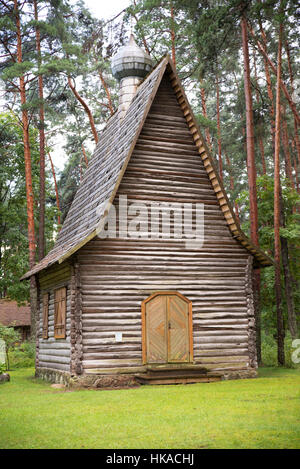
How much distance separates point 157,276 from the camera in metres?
16.1

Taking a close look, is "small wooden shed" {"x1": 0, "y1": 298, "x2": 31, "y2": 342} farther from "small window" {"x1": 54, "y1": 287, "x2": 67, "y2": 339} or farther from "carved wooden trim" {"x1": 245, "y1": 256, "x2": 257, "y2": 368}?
"carved wooden trim" {"x1": 245, "y1": 256, "x2": 257, "y2": 368}

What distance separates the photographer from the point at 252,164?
20.5m

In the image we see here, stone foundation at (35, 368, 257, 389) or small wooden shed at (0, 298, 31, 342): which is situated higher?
small wooden shed at (0, 298, 31, 342)

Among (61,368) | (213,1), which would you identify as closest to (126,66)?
(213,1)

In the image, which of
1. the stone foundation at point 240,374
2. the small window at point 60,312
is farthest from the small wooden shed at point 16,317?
the stone foundation at point 240,374

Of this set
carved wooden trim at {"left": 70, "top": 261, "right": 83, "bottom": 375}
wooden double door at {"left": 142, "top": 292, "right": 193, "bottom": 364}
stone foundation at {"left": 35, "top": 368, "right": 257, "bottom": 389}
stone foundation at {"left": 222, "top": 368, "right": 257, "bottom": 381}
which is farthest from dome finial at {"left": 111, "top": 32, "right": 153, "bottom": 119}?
stone foundation at {"left": 222, "top": 368, "right": 257, "bottom": 381}

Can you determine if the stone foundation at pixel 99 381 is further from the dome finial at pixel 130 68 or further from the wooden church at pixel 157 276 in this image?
the dome finial at pixel 130 68

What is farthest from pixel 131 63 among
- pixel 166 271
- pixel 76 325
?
pixel 76 325

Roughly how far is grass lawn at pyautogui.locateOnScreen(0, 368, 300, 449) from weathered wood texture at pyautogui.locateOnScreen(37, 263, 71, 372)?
1.55 meters

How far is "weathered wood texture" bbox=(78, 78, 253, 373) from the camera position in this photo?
15398 mm

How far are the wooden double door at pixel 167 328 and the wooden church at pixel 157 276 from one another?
29 mm

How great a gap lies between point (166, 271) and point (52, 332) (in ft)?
15.1

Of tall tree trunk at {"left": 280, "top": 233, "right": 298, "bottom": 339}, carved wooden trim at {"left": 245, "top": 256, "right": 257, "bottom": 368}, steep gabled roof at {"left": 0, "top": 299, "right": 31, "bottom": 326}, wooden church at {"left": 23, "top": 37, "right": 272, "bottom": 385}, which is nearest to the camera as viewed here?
wooden church at {"left": 23, "top": 37, "right": 272, "bottom": 385}
